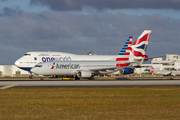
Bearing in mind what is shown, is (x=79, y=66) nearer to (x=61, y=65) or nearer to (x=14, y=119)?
(x=61, y=65)

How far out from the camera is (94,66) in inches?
2489

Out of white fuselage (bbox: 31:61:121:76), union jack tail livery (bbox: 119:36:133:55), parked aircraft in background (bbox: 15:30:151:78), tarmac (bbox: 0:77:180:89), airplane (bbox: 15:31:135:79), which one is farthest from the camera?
airplane (bbox: 15:31:135:79)

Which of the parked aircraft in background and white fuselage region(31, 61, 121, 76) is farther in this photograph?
the parked aircraft in background

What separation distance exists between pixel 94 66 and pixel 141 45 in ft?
47.7

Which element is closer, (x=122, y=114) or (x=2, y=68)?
(x=122, y=114)

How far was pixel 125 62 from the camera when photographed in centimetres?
6594

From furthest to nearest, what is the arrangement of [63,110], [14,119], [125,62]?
[125,62] < [63,110] < [14,119]

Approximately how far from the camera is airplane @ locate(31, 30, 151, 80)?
60031mm

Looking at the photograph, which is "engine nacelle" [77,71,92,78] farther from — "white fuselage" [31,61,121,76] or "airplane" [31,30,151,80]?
"white fuselage" [31,61,121,76]

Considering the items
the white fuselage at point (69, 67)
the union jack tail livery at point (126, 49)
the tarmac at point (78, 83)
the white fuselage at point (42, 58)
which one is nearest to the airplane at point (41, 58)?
the white fuselage at point (42, 58)

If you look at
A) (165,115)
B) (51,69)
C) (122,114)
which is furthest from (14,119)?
(51,69)

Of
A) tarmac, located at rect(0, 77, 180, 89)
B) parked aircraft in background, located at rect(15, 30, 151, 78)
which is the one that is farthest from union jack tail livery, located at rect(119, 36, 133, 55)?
tarmac, located at rect(0, 77, 180, 89)

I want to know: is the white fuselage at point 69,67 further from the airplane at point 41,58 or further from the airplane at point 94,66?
the airplane at point 41,58

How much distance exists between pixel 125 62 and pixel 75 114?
5129cm
